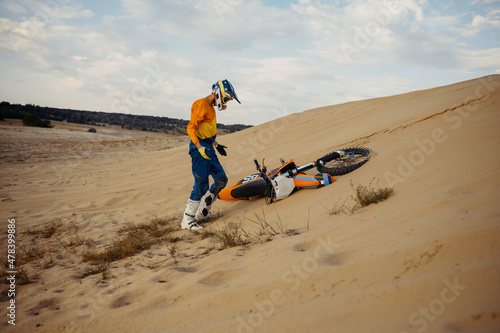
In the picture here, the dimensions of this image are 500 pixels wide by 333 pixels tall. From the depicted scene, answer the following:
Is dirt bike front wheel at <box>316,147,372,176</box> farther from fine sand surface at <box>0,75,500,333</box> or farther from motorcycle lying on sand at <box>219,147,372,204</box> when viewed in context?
fine sand surface at <box>0,75,500,333</box>

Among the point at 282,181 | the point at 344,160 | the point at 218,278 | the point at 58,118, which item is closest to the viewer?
the point at 218,278

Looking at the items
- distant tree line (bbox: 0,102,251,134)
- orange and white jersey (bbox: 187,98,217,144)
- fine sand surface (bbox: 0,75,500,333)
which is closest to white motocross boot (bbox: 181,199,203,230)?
fine sand surface (bbox: 0,75,500,333)

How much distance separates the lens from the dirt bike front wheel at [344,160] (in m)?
4.72

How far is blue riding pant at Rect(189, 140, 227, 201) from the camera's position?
429 centimetres

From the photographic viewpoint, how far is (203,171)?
4305 millimetres

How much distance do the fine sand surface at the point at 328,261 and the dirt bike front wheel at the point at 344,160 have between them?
15cm

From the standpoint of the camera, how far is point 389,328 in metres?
1.37

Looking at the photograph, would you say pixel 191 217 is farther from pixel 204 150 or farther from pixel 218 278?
pixel 218 278

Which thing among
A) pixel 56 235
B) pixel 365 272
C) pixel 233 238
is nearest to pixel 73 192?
pixel 56 235

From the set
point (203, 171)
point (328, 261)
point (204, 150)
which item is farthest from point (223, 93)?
point (328, 261)

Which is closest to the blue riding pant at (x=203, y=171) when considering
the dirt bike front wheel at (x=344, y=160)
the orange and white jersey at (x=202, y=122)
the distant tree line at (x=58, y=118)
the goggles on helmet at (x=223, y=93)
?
the orange and white jersey at (x=202, y=122)

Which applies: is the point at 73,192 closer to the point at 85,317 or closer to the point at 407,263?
the point at 85,317

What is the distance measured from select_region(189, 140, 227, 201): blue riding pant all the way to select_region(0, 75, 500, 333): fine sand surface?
0.54 metres

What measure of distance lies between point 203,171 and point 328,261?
2.63 m
